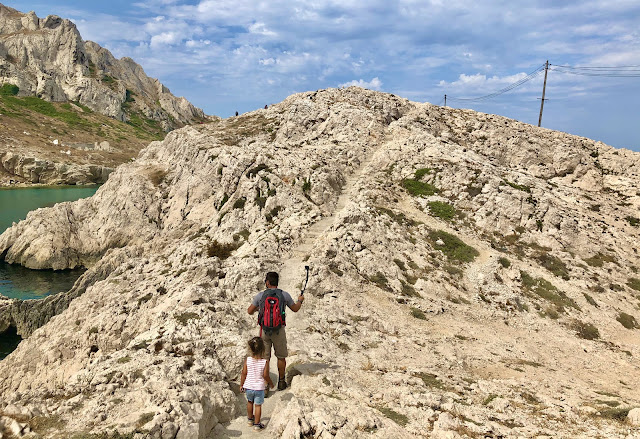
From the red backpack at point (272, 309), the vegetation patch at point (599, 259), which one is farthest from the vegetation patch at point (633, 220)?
the red backpack at point (272, 309)

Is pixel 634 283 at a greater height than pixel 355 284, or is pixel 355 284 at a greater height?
pixel 634 283

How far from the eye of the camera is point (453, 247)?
108ft

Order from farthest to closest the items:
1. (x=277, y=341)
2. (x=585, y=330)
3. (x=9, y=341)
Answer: (x=9, y=341) → (x=585, y=330) → (x=277, y=341)

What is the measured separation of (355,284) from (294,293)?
481 cm

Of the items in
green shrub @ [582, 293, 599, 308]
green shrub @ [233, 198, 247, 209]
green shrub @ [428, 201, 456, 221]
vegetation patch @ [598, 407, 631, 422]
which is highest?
green shrub @ [428, 201, 456, 221]

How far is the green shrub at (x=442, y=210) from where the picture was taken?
126 ft

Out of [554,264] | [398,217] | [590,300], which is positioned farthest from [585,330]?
[398,217]

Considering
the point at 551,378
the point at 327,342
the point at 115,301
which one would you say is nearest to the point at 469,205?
the point at 551,378

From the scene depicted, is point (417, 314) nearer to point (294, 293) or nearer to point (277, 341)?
point (294, 293)

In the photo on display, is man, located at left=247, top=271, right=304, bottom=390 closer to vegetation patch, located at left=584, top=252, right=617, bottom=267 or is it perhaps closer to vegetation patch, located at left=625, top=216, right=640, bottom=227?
vegetation patch, located at left=584, top=252, right=617, bottom=267

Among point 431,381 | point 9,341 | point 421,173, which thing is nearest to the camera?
point 431,381

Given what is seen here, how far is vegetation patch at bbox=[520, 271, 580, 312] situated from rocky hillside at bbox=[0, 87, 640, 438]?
0.53 feet

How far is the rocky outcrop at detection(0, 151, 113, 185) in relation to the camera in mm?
134750

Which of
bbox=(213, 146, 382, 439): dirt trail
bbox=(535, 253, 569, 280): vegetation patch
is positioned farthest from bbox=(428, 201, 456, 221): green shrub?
bbox=(535, 253, 569, 280): vegetation patch
